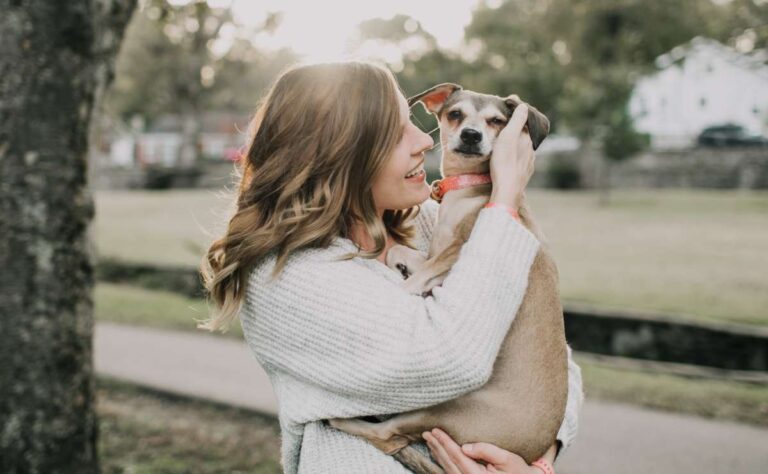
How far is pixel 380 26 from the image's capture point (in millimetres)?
35375

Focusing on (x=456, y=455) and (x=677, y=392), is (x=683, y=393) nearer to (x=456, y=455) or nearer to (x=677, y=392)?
(x=677, y=392)

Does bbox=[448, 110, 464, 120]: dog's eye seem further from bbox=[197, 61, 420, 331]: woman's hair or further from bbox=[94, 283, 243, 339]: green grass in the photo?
bbox=[94, 283, 243, 339]: green grass

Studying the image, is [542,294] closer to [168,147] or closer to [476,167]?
[476,167]

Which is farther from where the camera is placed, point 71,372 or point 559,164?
point 559,164

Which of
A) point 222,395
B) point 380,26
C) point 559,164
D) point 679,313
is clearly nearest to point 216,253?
point 222,395

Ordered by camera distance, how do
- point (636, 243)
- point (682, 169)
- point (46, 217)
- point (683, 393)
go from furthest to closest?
point (682, 169) → point (636, 243) → point (683, 393) → point (46, 217)

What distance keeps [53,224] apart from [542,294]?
2390mm

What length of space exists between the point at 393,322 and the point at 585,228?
1785cm

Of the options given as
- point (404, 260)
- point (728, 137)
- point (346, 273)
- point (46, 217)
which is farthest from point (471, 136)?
point (728, 137)

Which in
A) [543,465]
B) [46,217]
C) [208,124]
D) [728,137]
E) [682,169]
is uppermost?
[46,217]

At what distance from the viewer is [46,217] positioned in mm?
3488

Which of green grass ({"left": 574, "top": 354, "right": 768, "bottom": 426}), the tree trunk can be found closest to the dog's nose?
the tree trunk

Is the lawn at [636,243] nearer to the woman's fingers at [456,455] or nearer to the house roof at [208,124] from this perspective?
the woman's fingers at [456,455]

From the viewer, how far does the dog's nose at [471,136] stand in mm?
2938
